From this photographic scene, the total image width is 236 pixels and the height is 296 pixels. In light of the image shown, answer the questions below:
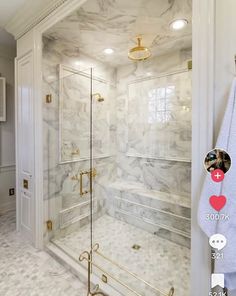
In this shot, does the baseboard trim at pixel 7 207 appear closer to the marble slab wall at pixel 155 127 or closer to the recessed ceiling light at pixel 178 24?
the marble slab wall at pixel 155 127

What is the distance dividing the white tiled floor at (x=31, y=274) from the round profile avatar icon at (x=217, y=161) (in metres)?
1.46

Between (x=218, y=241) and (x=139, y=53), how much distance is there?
7.96 ft

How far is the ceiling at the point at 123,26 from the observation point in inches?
66.2

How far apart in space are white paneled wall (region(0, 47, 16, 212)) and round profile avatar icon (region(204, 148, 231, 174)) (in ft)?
10.6

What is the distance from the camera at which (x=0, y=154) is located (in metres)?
3.11

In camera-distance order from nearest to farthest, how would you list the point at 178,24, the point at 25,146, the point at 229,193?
1. the point at 229,193
2. the point at 178,24
3. the point at 25,146

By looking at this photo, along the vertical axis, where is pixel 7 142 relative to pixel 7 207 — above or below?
above

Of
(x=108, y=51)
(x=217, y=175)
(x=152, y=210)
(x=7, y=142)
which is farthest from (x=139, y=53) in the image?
(x=7, y=142)

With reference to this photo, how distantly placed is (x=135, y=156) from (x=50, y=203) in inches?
54.6

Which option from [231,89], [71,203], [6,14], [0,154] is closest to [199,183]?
[231,89]

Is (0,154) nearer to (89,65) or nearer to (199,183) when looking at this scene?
(89,65)

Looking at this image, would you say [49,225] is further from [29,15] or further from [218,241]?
[29,15]

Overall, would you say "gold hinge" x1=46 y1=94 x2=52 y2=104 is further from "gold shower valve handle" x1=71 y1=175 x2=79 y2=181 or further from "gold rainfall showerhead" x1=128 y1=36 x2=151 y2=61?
"gold rainfall showerhead" x1=128 y1=36 x2=151 y2=61

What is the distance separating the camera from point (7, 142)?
10.5ft
